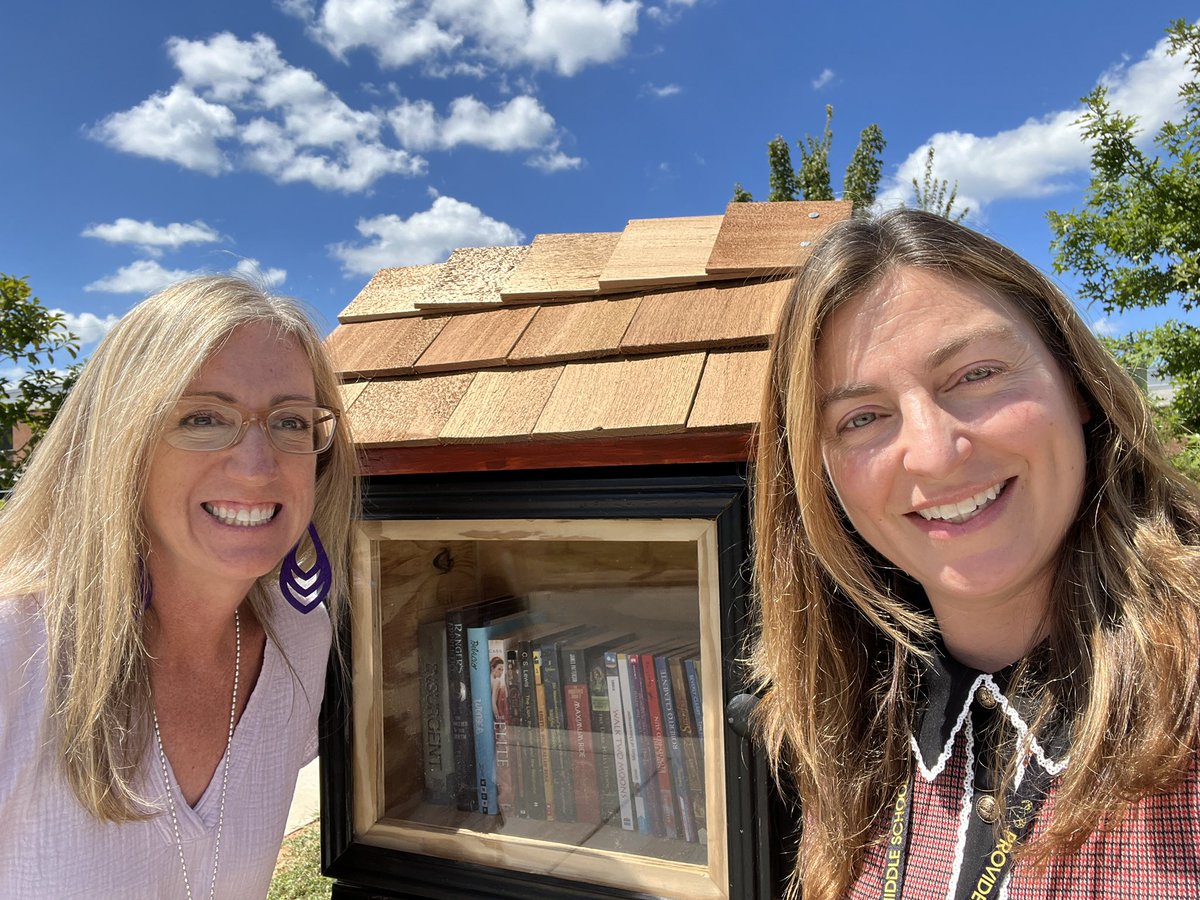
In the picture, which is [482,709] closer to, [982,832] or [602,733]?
[602,733]

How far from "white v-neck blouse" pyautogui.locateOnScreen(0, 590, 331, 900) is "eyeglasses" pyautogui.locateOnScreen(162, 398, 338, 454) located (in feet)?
1.17

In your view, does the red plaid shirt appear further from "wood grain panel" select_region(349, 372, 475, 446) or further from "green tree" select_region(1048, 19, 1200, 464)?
"green tree" select_region(1048, 19, 1200, 464)

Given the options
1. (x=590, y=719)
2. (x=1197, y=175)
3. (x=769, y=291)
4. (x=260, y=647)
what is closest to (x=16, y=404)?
(x=260, y=647)

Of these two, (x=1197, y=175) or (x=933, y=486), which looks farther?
(x=1197, y=175)

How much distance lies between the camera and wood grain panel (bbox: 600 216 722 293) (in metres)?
1.50

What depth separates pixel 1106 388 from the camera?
99cm

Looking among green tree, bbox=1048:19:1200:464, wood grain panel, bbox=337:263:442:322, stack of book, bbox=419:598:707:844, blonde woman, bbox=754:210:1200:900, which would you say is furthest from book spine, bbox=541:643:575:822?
green tree, bbox=1048:19:1200:464

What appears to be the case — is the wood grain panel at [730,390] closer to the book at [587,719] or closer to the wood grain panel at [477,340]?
the wood grain panel at [477,340]

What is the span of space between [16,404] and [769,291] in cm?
401

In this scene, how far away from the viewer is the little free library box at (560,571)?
1271 millimetres

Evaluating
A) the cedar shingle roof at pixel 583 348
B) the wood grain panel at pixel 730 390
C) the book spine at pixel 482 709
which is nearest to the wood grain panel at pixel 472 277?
the cedar shingle roof at pixel 583 348

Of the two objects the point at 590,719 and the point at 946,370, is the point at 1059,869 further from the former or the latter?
the point at 590,719

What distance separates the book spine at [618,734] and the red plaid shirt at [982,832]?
54cm

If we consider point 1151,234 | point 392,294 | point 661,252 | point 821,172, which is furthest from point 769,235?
point 821,172
